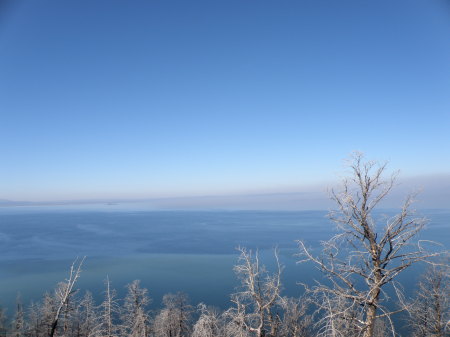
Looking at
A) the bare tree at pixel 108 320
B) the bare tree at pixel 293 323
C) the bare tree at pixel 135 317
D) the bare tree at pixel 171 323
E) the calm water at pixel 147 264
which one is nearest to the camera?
the bare tree at pixel 108 320

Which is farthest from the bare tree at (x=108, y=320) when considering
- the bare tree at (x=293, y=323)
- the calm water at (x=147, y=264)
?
the calm water at (x=147, y=264)

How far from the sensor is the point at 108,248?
2904 inches

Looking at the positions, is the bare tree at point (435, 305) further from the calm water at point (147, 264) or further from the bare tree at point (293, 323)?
the calm water at point (147, 264)

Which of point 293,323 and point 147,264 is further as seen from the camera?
point 147,264

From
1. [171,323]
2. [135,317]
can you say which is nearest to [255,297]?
[135,317]

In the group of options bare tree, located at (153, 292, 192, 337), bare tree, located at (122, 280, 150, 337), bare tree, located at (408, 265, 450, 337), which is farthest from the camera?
bare tree, located at (153, 292, 192, 337)

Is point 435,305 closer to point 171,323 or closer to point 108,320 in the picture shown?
point 108,320

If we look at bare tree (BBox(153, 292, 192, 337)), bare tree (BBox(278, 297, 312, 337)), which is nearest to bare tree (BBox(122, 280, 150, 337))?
bare tree (BBox(153, 292, 192, 337))

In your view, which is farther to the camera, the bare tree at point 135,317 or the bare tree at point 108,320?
the bare tree at point 135,317

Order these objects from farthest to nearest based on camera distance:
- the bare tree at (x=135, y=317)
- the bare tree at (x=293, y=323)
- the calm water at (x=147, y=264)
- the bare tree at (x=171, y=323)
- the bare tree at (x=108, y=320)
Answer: the calm water at (x=147, y=264)
the bare tree at (x=171, y=323)
the bare tree at (x=135, y=317)
the bare tree at (x=293, y=323)
the bare tree at (x=108, y=320)

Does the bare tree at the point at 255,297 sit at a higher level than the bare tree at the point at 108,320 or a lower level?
higher

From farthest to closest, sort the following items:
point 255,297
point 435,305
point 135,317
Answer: point 135,317 → point 435,305 → point 255,297

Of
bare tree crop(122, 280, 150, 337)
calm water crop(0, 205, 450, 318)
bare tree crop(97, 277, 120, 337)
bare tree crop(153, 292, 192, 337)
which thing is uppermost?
bare tree crop(97, 277, 120, 337)

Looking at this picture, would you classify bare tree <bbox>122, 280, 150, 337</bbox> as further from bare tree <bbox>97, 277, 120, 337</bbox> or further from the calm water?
the calm water
